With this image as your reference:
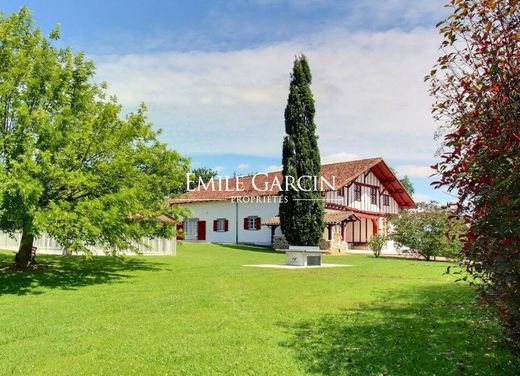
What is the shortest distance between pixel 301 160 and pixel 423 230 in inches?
322

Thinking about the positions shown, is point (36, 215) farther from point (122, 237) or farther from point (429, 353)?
point (429, 353)

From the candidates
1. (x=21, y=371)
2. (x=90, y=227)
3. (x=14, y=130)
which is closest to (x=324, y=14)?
(x=90, y=227)

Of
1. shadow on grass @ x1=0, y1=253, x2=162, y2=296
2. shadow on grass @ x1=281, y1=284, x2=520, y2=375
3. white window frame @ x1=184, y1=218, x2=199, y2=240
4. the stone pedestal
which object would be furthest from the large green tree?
white window frame @ x1=184, y1=218, x2=199, y2=240

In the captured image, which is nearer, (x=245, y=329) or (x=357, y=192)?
(x=245, y=329)

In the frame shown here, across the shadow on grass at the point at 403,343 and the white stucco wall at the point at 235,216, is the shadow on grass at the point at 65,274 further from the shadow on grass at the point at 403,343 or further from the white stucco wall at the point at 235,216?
the white stucco wall at the point at 235,216

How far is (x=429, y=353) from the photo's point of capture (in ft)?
18.9

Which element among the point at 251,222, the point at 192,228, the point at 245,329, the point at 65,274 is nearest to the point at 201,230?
the point at 192,228

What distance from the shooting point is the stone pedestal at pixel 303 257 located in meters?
19.0

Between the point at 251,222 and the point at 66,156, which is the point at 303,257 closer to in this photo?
the point at 66,156

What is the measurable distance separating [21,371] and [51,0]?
9.87 metres

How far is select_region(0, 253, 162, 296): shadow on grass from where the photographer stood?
12.2m

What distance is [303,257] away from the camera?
18953 mm

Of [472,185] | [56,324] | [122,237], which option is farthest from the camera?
[122,237]

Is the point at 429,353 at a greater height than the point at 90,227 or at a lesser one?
lesser
